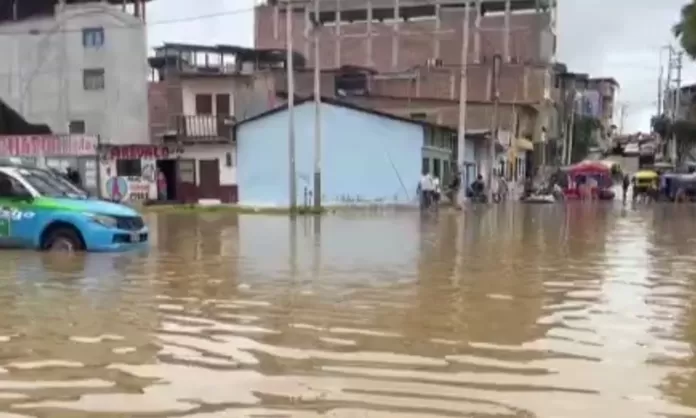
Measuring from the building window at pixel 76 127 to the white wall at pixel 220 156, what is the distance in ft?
16.8

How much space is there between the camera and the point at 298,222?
27.3 metres

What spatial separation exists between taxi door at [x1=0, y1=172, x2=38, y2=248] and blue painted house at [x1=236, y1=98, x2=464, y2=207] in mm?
24909

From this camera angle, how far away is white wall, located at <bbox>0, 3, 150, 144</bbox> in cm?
4394

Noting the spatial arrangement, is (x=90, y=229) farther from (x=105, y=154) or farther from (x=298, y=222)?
(x=105, y=154)

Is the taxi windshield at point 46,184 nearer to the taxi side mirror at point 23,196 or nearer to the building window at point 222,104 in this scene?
the taxi side mirror at point 23,196

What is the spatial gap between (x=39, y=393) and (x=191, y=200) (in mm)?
37579

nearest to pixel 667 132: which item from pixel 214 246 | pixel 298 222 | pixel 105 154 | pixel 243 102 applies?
pixel 243 102

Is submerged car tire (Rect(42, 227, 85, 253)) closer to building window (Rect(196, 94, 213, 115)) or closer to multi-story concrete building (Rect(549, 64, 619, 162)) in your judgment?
building window (Rect(196, 94, 213, 115))

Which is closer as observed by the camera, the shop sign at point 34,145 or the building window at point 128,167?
the shop sign at point 34,145

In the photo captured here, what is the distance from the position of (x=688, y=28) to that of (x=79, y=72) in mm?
27353

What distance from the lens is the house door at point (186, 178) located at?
43.6m

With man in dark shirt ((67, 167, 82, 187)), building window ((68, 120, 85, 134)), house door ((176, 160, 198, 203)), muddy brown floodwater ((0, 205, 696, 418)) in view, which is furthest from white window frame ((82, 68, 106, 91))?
muddy brown floodwater ((0, 205, 696, 418))

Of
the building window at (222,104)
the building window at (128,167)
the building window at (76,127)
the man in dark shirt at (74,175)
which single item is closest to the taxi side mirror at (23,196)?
the man in dark shirt at (74,175)

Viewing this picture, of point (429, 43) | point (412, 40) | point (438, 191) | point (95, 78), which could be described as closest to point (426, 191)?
point (438, 191)
